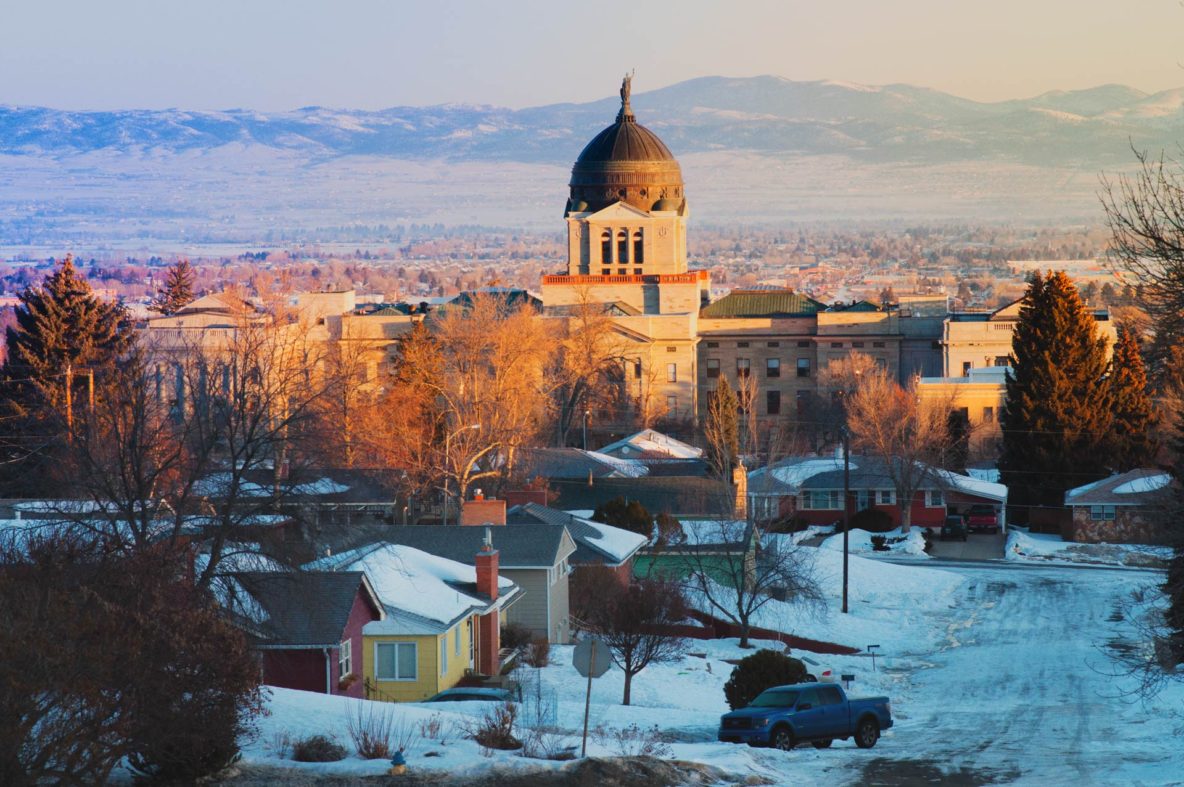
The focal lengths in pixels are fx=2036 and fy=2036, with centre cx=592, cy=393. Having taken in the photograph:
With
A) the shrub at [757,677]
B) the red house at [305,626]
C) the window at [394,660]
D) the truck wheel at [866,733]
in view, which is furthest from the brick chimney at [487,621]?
the truck wheel at [866,733]

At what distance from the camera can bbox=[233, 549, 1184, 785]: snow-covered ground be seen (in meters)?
28.8

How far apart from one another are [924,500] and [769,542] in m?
18.1

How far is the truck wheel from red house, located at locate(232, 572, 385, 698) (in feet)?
27.2

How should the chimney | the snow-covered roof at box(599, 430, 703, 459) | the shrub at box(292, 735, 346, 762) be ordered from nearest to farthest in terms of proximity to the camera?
the shrub at box(292, 735, 346, 762) → the chimney → the snow-covered roof at box(599, 430, 703, 459)

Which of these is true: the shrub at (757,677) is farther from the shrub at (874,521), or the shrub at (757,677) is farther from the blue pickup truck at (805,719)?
the shrub at (874,521)

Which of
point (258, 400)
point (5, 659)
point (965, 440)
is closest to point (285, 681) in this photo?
point (258, 400)

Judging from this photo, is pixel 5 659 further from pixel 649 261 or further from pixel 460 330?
pixel 649 261

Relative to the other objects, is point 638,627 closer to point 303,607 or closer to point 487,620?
point 487,620

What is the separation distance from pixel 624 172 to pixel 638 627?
8009 centimetres

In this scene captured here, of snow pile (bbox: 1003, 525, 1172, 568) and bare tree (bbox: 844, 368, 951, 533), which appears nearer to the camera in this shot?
snow pile (bbox: 1003, 525, 1172, 568)

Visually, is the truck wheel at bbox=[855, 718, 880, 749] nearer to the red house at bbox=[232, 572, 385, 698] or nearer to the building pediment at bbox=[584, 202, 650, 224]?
the red house at bbox=[232, 572, 385, 698]

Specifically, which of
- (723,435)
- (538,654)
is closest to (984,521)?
(723,435)

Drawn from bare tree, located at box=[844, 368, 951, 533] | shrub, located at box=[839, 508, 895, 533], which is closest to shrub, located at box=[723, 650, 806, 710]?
shrub, located at box=[839, 508, 895, 533]

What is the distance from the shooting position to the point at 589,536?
164 ft
